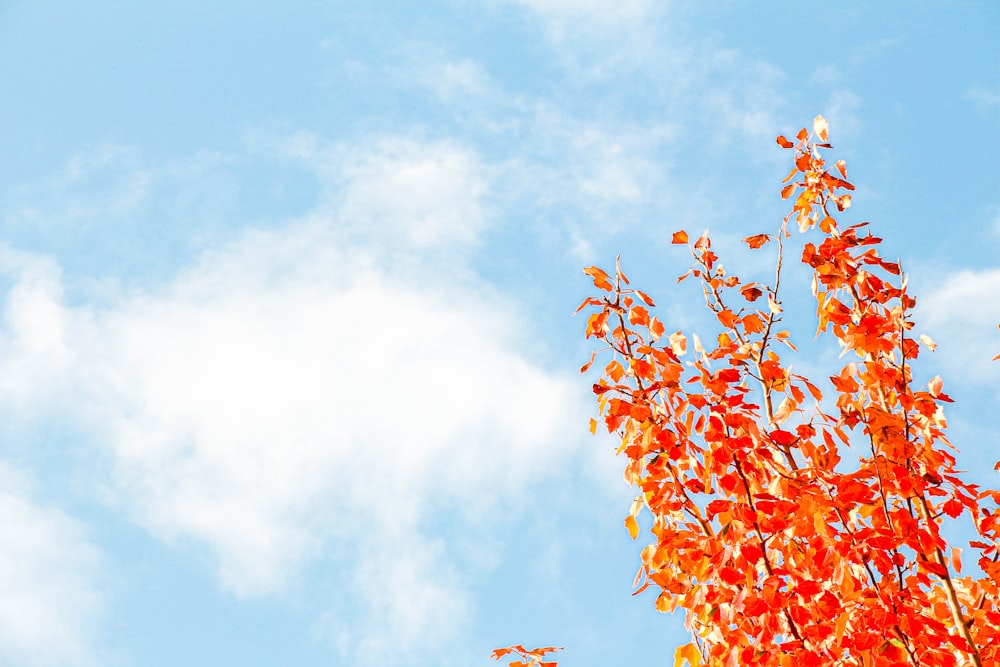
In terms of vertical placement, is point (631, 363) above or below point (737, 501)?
above

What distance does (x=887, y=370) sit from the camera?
372 centimetres

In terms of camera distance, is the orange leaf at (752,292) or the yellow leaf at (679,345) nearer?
the yellow leaf at (679,345)

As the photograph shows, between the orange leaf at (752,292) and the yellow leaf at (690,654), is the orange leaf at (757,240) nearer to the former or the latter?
the orange leaf at (752,292)

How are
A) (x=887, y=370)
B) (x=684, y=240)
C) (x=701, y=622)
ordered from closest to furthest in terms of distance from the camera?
(x=701, y=622) → (x=887, y=370) → (x=684, y=240)

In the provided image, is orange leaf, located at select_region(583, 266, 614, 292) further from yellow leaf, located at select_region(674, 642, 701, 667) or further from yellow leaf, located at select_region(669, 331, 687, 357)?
yellow leaf, located at select_region(674, 642, 701, 667)

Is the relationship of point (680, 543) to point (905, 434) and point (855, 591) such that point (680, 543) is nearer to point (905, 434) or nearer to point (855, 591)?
point (855, 591)


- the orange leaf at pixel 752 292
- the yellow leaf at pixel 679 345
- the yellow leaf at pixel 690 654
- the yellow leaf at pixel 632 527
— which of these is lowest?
the yellow leaf at pixel 690 654

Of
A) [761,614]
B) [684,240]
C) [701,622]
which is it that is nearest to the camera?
[761,614]

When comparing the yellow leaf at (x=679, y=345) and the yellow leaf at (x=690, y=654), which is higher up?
the yellow leaf at (x=679, y=345)

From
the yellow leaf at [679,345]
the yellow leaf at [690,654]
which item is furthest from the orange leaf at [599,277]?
the yellow leaf at [690,654]

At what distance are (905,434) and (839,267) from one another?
82 cm

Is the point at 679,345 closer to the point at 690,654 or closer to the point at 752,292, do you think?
the point at 752,292

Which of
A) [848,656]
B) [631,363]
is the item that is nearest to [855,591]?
[848,656]

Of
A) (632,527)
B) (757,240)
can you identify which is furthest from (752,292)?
(632,527)
